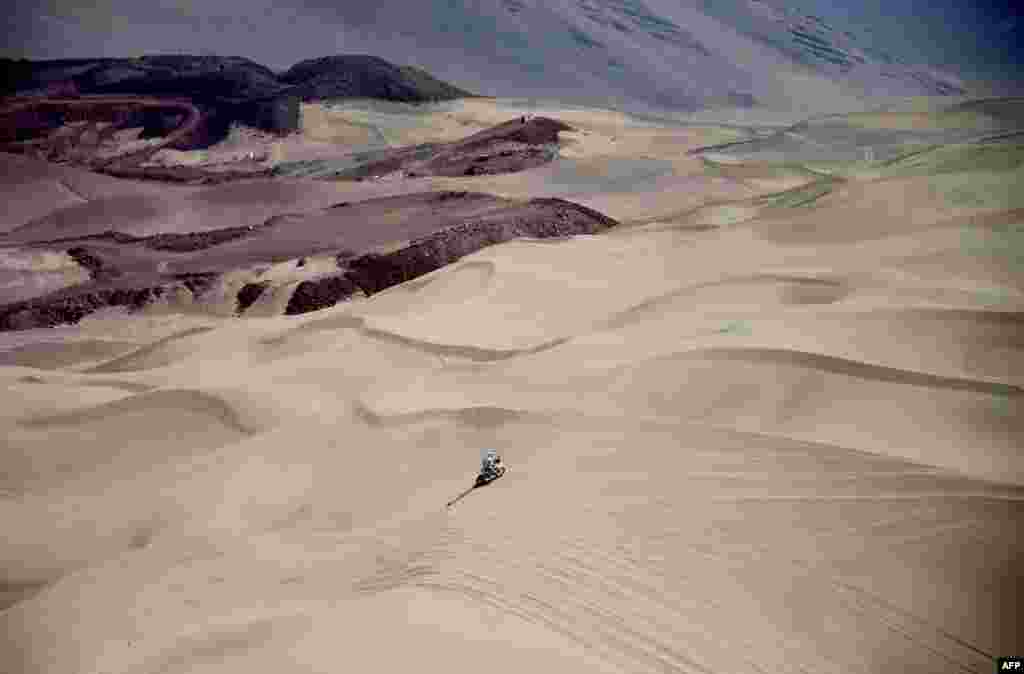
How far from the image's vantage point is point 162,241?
19.4 metres

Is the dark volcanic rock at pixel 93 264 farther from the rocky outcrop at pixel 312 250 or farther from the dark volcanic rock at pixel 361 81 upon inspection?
the dark volcanic rock at pixel 361 81

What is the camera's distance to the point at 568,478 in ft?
16.9

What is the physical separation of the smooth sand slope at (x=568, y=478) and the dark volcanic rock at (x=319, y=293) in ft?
8.01

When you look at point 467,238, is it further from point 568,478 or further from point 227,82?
point 227,82

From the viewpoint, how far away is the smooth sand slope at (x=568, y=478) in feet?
12.2

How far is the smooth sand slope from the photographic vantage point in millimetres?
3705

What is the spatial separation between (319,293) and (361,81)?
33.7m

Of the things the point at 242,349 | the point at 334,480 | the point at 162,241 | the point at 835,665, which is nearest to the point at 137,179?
the point at 162,241

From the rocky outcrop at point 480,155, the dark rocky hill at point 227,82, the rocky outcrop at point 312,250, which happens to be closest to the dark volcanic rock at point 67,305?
the rocky outcrop at point 312,250

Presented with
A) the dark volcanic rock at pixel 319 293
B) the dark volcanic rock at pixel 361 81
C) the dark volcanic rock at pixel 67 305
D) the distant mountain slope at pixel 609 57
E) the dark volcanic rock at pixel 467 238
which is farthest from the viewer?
the distant mountain slope at pixel 609 57

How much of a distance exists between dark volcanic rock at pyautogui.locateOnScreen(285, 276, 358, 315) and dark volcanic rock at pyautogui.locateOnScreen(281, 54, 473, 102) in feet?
103

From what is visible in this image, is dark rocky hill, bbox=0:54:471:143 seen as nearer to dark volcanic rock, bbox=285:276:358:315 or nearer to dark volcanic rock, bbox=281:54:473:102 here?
dark volcanic rock, bbox=281:54:473:102

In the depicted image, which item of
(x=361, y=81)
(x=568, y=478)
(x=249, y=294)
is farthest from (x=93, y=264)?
(x=361, y=81)

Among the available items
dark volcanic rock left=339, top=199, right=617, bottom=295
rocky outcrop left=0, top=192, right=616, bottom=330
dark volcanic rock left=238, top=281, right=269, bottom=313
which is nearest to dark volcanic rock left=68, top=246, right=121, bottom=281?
rocky outcrop left=0, top=192, right=616, bottom=330
